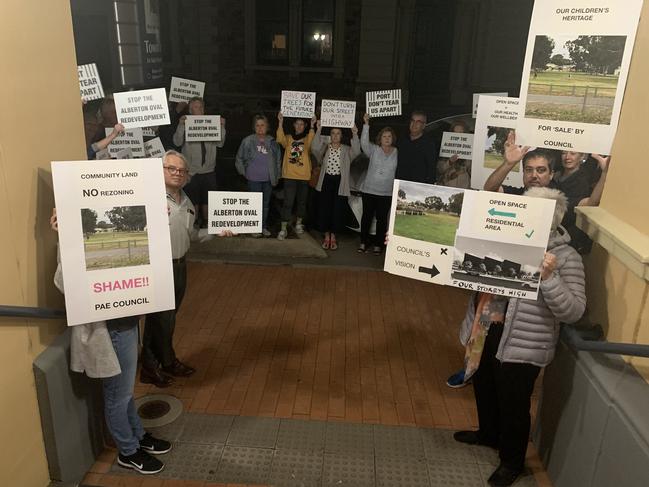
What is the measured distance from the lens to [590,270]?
2861 millimetres

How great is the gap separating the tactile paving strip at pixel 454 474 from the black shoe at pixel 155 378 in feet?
6.42

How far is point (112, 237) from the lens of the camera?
7.97 ft

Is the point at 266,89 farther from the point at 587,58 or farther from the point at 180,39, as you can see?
the point at 587,58

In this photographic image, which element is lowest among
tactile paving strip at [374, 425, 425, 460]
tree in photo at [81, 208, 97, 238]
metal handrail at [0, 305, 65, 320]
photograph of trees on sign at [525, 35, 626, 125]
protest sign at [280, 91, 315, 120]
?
tactile paving strip at [374, 425, 425, 460]

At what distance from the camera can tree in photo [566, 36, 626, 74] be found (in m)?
2.42

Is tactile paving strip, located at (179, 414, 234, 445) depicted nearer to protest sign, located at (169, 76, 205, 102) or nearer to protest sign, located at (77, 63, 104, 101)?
protest sign, located at (77, 63, 104, 101)

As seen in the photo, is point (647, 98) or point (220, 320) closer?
point (647, 98)

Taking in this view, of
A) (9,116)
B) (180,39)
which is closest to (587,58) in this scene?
(9,116)

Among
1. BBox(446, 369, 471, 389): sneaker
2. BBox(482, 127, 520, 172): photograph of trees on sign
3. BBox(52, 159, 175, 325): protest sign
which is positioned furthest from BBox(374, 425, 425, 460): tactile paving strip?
BBox(482, 127, 520, 172): photograph of trees on sign

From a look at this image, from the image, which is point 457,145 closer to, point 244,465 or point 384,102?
point 384,102

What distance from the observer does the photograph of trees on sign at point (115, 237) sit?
2375 millimetres

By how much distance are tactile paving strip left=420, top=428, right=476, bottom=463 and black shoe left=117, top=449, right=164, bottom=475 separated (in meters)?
1.60

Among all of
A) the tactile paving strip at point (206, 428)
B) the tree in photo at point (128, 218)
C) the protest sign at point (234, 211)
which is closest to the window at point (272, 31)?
the protest sign at point (234, 211)

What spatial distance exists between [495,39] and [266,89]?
17.4 feet
